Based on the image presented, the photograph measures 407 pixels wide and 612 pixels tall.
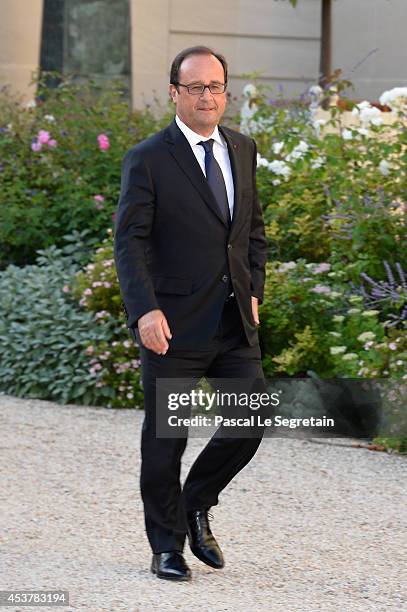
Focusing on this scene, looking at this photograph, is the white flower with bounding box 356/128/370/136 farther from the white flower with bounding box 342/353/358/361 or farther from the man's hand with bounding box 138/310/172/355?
the man's hand with bounding box 138/310/172/355

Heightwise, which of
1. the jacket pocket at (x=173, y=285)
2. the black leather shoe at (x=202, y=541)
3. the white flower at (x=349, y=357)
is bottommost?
the black leather shoe at (x=202, y=541)

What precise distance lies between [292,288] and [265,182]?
1.77 meters

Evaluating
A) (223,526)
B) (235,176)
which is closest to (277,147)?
(223,526)

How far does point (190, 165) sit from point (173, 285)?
1.30 feet

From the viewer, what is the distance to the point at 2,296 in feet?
28.6

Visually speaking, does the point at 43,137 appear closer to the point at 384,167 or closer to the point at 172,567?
the point at 384,167

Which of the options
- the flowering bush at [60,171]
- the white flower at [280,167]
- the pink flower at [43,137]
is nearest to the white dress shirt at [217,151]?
the white flower at [280,167]

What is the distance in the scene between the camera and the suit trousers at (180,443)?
446 cm

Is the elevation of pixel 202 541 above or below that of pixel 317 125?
below

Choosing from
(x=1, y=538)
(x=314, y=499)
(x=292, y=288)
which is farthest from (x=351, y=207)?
(x=1, y=538)

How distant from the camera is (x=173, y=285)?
4.45 metres

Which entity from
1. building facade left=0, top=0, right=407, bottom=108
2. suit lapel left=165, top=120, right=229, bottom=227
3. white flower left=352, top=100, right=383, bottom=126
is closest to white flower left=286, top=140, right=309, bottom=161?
white flower left=352, top=100, right=383, bottom=126

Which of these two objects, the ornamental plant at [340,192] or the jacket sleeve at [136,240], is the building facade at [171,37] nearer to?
the ornamental plant at [340,192]

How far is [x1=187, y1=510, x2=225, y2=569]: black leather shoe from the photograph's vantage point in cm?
459
